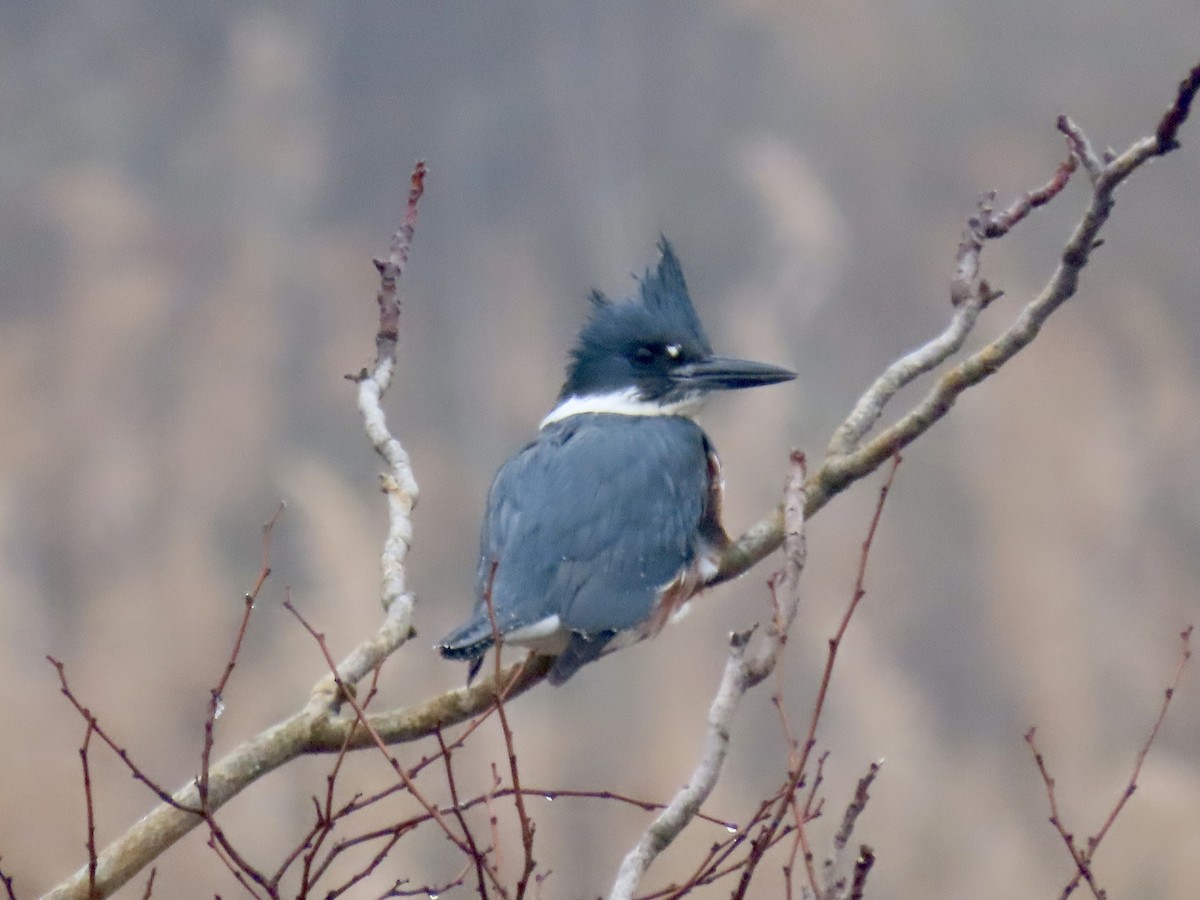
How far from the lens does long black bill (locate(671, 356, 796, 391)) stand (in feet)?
7.45

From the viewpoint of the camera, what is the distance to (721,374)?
7.51 ft

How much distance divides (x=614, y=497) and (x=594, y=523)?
5cm

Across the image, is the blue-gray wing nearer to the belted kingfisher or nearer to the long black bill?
the belted kingfisher

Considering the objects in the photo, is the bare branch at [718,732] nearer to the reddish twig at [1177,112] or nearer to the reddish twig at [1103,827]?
the reddish twig at [1103,827]

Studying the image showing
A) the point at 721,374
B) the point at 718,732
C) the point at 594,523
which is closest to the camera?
the point at 718,732

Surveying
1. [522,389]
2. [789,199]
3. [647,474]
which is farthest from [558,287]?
[647,474]

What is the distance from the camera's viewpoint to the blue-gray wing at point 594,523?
1.90 metres

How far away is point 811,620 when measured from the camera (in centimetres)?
304

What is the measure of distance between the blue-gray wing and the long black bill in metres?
0.13

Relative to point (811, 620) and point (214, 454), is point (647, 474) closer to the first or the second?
point (811, 620)

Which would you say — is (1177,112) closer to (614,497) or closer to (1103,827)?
(1103,827)

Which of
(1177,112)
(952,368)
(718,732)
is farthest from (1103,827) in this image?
(1177,112)

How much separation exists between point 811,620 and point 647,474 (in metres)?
1.09

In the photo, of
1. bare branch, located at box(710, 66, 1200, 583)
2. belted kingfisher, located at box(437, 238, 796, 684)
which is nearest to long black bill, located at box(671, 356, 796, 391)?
belted kingfisher, located at box(437, 238, 796, 684)
